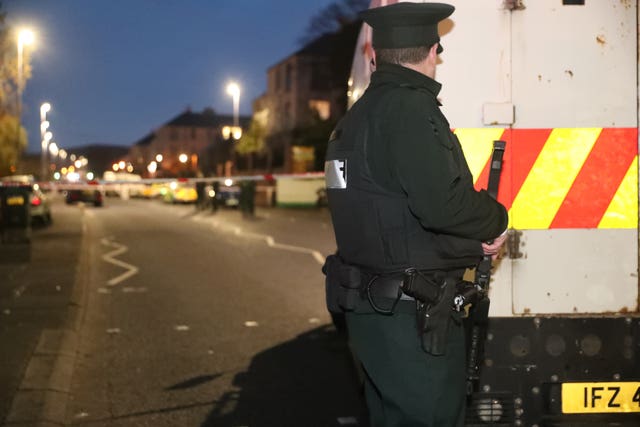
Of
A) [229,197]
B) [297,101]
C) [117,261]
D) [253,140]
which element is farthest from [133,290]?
[297,101]

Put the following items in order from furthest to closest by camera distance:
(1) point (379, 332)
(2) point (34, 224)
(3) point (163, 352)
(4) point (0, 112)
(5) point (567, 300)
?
(4) point (0, 112) → (2) point (34, 224) → (3) point (163, 352) → (5) point (567, 300) → (1) point (379, 332)

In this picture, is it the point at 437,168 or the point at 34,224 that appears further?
the point at 34,224

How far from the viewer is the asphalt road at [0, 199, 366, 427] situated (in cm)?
557

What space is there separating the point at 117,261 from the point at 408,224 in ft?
43.3

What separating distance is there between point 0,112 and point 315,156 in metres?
24.0

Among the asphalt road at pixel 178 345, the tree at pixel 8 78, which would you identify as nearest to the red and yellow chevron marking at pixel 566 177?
the asphalt road at pixel 178 345

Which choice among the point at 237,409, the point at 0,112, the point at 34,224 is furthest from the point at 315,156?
the point at 237,409

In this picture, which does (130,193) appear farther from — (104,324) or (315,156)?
(104,324)

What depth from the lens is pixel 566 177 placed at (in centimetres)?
350

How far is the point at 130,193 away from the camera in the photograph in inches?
2859

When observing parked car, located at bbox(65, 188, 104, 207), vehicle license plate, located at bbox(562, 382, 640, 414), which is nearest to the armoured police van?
vehicle license plate, located at bbox(562, 382, 640, 414)

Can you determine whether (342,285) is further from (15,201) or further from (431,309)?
(15,201)

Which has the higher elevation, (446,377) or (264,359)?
(446,377)

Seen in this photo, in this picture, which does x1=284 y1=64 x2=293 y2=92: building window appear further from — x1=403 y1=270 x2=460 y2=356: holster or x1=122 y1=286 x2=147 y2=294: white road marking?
x1=403 y1=270 x2=460 y2=356: holster
